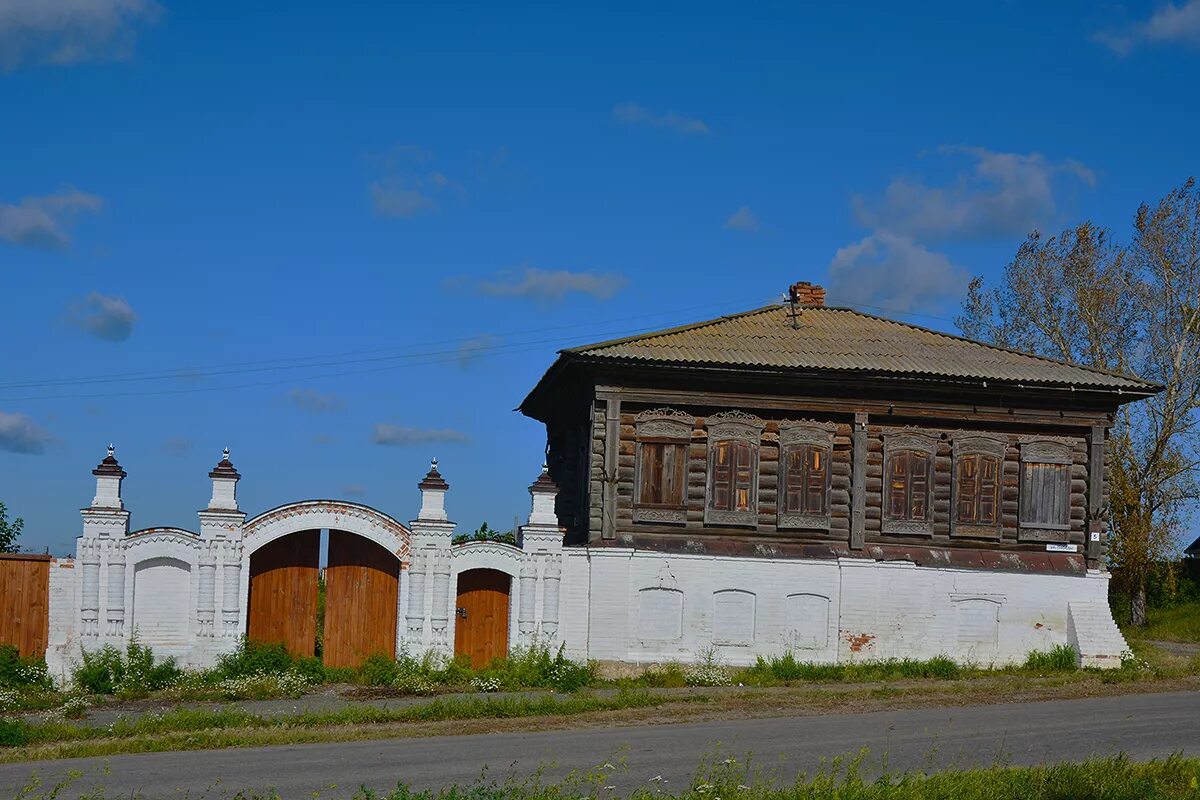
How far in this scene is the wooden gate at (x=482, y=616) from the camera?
2283cm

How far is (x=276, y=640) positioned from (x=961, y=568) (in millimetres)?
13141

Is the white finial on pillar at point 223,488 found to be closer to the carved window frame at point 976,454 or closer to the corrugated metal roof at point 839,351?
the corrugated metal roof at point 839,351

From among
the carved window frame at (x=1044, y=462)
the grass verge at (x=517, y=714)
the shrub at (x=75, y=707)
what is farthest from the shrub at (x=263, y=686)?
the carved window frame at (x=1044, y=462)

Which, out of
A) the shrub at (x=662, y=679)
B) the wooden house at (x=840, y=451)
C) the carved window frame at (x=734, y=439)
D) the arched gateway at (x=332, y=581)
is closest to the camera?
the arched gateway at (x=332, y=581)

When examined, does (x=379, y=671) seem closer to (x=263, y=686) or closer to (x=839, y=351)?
(x=263, y=686)

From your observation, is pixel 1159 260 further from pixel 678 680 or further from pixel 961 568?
pixel 678 680

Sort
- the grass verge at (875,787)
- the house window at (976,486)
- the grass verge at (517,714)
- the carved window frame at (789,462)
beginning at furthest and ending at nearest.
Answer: the house window at (976,486)
the carved window frame at (789,462)
the grass verge at (517,714)
the grass verge at (875,787)

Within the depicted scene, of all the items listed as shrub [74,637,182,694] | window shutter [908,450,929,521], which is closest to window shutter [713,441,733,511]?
window shutter [908,450,929,521]

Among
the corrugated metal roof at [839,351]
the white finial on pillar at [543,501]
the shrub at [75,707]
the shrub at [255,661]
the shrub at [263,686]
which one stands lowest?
the shrub at [75,707]

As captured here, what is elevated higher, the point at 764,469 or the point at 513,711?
the point at 764,469

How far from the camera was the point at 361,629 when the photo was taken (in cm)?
2234

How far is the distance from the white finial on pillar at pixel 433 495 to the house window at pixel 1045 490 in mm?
11667

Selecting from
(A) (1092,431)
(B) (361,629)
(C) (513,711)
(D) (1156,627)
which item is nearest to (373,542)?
(B) (361,629)

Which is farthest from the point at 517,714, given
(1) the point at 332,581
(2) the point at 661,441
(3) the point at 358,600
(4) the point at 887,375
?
(4) the point at 887,375
